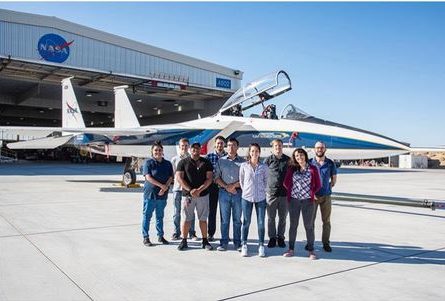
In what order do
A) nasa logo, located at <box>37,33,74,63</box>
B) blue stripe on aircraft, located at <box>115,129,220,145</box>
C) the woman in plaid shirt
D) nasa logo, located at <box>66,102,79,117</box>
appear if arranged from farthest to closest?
nasa logo, located at <box>37,33,74,63</box>
nasa logo, located at <box>66,102,79,117</box>
blue stripe on aircraft, located at <box>115,129,220,145</box>
the woman in plaid shirt

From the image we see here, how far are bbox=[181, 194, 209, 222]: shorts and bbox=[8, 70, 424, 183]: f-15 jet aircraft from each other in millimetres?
5761

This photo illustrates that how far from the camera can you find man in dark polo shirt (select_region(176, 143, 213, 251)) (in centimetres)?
559

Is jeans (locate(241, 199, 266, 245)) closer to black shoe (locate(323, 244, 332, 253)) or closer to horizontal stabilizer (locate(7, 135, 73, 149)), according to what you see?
black shoe (locate(323, 244, 332, 253))

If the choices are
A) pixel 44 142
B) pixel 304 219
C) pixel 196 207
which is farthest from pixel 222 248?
pixel 44 142

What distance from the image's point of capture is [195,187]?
562 cm

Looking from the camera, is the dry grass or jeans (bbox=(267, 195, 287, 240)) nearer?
jeans (bbox=(267, 195, 287, 240))

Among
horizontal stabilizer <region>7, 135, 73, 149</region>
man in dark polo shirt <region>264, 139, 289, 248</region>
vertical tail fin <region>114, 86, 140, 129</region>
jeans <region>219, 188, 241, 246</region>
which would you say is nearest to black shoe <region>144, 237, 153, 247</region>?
jeans <region>219, 188, 241, 246</region>

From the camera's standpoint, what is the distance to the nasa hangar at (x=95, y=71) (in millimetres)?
24531

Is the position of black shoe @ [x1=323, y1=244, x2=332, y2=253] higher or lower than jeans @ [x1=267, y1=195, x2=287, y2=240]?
lower

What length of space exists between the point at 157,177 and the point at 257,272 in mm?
2267

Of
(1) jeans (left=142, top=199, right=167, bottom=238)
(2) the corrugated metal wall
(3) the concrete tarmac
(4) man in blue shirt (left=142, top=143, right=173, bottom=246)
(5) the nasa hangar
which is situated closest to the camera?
(3) the concrete tarmac

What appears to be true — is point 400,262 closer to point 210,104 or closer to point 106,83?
point 106,83

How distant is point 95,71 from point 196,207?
23972mm

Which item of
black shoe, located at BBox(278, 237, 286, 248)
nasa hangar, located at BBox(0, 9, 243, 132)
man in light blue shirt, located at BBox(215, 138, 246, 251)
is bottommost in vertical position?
black shoe, located at BBox(278, 237, 286, 248)
